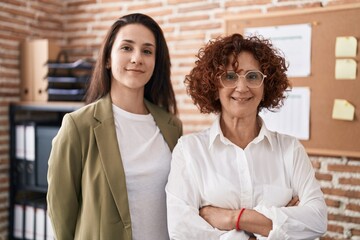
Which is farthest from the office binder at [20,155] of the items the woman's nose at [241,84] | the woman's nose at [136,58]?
the woman's nose at [241,84]

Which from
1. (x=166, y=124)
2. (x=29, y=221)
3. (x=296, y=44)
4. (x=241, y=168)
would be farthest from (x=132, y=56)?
(x=29, y=221)

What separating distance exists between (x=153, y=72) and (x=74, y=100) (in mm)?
1267

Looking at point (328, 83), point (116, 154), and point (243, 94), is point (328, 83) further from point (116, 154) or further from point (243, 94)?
point (116, 154)

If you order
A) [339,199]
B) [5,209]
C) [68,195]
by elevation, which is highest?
[68,195]

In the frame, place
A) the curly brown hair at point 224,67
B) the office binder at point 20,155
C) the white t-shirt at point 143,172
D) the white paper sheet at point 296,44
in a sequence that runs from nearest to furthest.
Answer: the curly brown hair at point 224,67 → the white t-shirt at point 143,172 → the white paper sheet at point 296,44 → the office binder at point 20,155

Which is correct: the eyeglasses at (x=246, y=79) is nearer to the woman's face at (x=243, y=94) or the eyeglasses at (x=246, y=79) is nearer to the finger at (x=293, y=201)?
the woman's face at (x=243, y=94)

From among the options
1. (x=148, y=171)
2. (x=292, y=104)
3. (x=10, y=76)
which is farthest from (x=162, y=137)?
(x=10, y=76)

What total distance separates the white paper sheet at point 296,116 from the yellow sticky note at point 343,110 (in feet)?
0.53

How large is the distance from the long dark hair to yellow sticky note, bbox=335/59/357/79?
982 mm

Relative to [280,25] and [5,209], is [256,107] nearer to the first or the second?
[280,25]

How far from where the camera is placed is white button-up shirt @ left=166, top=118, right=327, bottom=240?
1.45 m

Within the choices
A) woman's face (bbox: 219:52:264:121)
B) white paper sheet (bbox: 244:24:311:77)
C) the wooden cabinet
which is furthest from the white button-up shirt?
the wooden cabinet

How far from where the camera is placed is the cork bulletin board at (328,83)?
233 cm

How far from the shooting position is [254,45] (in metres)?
1.57
